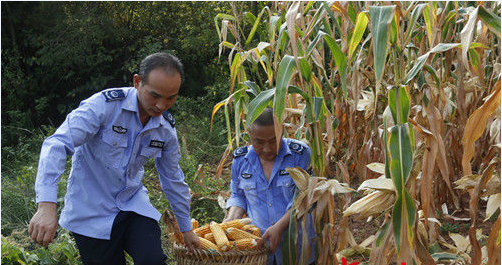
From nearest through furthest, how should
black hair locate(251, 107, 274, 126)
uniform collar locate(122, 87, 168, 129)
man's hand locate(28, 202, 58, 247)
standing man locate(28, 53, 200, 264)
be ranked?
1. man's hand locate(28, 202, 58, 247)
2. standing man locate(28, 53, 200, 264)
3. uniform collar locate(122, 87, 168, 129)
4. black hair locate(251, 107, 274, 126)

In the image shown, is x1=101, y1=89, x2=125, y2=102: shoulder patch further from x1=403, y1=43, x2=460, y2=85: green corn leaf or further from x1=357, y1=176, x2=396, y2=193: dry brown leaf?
x1=403, y1=43, x2=460, y2=85: green corn leaf

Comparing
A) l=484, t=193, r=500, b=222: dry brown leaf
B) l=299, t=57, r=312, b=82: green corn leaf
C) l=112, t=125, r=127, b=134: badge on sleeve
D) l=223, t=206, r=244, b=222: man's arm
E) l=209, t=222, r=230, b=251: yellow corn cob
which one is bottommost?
l=223, t=206, r=244, b=222: man's arm

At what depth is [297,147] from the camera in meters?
2.96

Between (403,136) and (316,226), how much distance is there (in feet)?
2.44

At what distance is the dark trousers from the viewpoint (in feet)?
8.21

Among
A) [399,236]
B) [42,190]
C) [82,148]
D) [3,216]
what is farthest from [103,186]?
[3,216]

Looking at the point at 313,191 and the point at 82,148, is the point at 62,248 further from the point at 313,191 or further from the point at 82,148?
the point at 313,191

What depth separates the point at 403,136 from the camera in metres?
2.18

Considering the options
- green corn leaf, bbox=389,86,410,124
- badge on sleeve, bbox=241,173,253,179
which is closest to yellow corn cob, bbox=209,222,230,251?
badge on sleeve, bbox=241,173,253,179

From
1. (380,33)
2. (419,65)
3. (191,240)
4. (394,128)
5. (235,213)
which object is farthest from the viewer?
(235,213)

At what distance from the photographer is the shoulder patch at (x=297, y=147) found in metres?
2.94

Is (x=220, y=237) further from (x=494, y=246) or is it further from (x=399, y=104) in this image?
(x=494, y=246)

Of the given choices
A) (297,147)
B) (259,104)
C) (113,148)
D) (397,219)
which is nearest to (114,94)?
(113,148)

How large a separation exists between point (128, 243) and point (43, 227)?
658 millimetres
